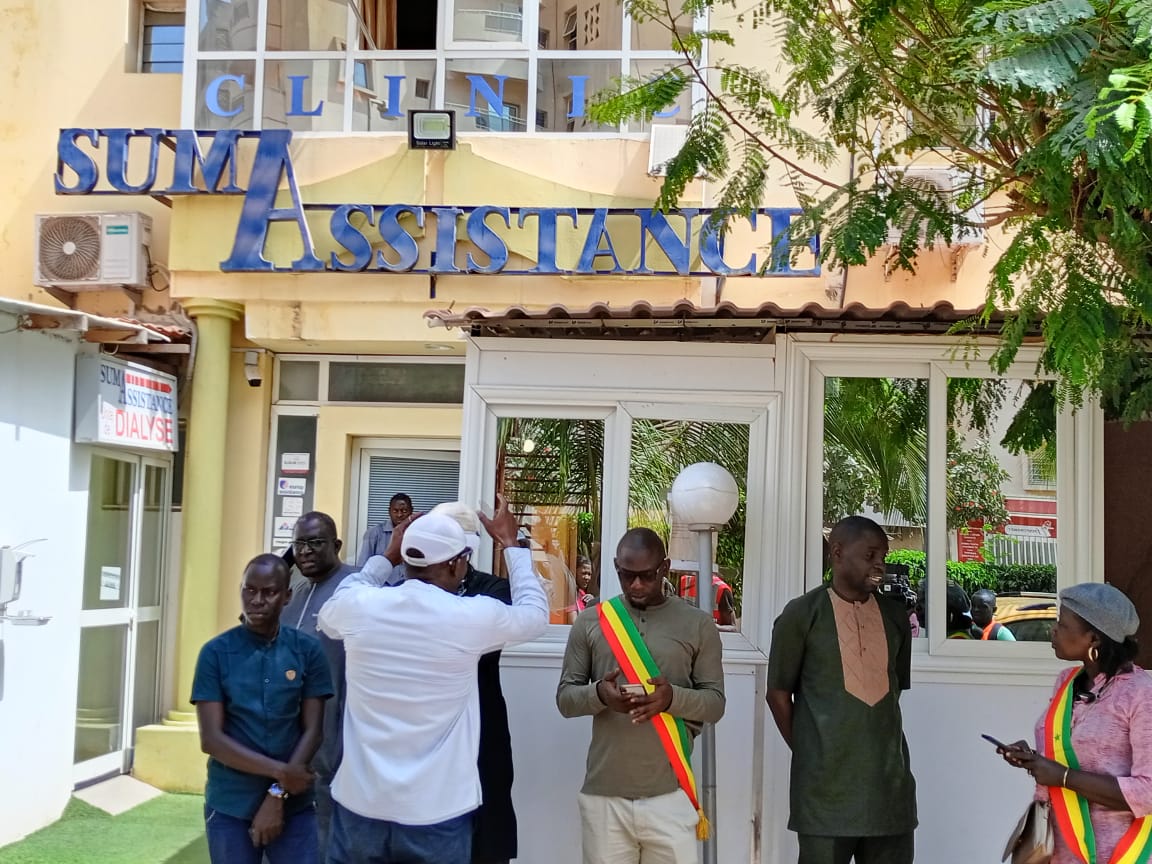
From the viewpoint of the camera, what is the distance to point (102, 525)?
8.57 meters

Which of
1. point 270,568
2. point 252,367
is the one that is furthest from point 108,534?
point 270,568

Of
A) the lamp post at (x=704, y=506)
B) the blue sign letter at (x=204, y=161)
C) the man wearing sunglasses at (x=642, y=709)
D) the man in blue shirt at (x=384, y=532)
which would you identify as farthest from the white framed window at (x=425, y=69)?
the man wearing sunglasses at (x=642, y=709)

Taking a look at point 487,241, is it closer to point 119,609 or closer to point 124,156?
point 124,156

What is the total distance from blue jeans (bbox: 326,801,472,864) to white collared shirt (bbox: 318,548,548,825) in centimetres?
5

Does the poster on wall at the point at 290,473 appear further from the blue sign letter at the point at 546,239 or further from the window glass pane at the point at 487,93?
the window glass pane at the point at 487,93

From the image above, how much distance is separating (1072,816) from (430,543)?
2.12 meters

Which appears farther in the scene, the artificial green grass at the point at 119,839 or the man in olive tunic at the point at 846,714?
the artificial green grass at the point at 119,839

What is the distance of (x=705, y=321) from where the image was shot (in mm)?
5465

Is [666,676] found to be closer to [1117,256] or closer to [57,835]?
[1117,256]

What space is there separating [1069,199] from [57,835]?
6634 mm

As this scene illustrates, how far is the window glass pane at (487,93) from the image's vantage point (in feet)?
30.5

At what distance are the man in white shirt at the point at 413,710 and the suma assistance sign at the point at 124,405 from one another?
182 inches

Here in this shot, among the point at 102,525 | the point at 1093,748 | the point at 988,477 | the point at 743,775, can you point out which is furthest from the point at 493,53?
the point at 1093,748

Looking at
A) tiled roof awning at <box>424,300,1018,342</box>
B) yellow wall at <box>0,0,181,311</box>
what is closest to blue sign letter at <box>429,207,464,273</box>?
yellow wall at <box>0,0,181,311</box>
